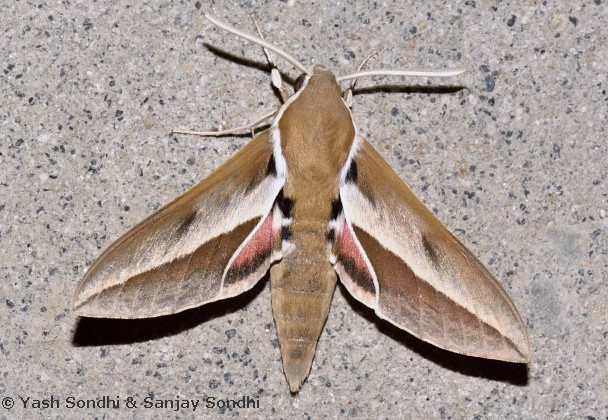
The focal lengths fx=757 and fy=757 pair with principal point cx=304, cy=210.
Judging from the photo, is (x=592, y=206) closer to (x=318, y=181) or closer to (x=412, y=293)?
(x=412, y=293)

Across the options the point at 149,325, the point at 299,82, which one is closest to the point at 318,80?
the point at 299,82

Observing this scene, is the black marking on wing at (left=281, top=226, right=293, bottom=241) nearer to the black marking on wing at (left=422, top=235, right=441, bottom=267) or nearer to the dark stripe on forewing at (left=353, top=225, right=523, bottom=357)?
the dark stripe on forewing at (left=353, top=225, right=523, bottom=357)

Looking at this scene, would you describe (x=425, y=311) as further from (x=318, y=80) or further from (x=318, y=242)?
(x=318, y=80)

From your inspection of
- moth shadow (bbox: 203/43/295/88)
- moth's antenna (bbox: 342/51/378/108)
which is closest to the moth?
moth's antenna (bbox: 342/51/378/108)

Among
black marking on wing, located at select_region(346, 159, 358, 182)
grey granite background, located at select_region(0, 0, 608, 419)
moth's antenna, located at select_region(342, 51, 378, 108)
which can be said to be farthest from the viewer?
grey granite background, located at select_region(0, 0, 608, 419)

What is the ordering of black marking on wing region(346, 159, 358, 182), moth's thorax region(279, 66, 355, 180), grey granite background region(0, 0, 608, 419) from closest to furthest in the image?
moth's thorax region(279, 66, 355, 180) < black marking on wing region(346, 159, 358, 182) < grey granite background region(0, 0, 608, 419)

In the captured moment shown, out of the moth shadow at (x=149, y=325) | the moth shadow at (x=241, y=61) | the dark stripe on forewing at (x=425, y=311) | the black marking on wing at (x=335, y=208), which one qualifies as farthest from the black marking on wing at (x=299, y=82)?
the moth shadow at (x=149, y=325)

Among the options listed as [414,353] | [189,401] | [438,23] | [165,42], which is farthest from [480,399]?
[165,42]
